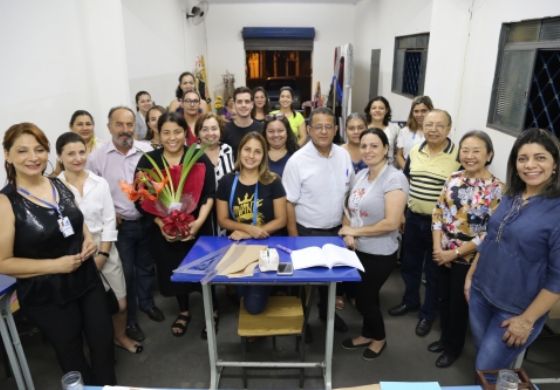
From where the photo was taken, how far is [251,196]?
2.47 m

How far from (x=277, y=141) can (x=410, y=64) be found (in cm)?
397

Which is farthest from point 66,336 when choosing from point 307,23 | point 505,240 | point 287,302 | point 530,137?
point 307,23

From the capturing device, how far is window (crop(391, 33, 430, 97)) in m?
5.35

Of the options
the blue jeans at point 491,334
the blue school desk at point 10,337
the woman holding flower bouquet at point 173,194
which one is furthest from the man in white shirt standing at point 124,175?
→ the blue jeans at point 491,334

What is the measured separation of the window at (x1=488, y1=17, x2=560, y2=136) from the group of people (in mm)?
775

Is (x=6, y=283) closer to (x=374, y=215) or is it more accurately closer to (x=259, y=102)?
(x=374, y=215)

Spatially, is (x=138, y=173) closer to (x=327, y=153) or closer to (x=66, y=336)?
(x=66, y=336)

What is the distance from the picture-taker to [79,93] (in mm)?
3814

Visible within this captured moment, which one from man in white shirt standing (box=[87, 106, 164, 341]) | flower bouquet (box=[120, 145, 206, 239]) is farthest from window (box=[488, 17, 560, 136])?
man in white shirt standing (box=[87, 106, 164, 341])

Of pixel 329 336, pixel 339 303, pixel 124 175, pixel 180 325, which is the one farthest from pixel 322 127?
pixel 180 325

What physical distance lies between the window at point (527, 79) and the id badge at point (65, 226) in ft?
11.1

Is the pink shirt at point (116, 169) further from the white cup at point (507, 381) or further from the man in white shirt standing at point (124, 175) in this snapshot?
the white cup at point (507, 381)

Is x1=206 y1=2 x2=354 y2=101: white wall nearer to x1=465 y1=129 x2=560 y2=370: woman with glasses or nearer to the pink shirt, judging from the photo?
the pink shirt

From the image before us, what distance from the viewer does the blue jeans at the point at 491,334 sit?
1.79 m
